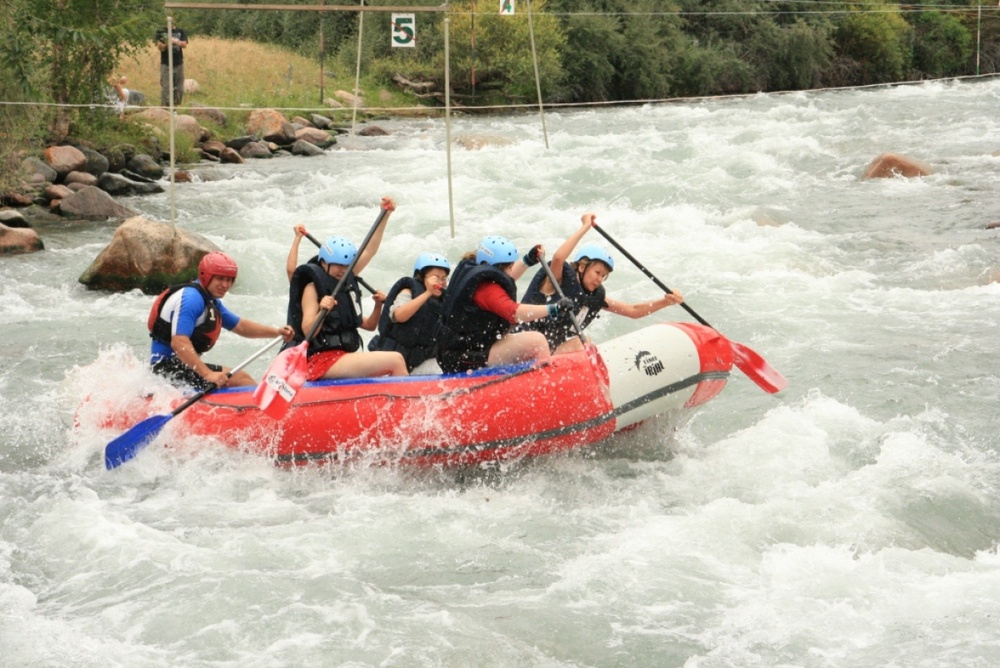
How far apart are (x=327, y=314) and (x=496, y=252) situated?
97 centimetres

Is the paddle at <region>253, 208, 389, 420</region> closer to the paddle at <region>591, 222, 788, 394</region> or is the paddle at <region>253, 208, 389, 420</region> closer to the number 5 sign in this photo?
the paddle at <region>591, 222, 788, 394</region>

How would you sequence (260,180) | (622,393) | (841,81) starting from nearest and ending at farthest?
(622,393) < (260,180) < (841,81)

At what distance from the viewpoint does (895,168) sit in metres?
16.1

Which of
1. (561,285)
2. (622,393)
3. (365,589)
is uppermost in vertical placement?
(561,285)

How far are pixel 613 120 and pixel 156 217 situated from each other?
43.0 ft

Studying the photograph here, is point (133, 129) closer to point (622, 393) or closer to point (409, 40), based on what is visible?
point (409, 40)

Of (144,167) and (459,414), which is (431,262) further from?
(144,167)

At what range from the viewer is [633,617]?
485 cm

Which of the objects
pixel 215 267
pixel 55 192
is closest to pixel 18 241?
pixel 55 192

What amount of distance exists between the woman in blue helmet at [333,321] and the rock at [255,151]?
13.7 metres

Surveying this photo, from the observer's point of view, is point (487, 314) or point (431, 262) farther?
point (431, 262)

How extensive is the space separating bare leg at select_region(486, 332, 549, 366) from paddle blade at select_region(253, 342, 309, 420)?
1075mm

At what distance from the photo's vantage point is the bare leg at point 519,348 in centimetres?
643

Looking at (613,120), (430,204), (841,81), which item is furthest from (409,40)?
(841,81)
